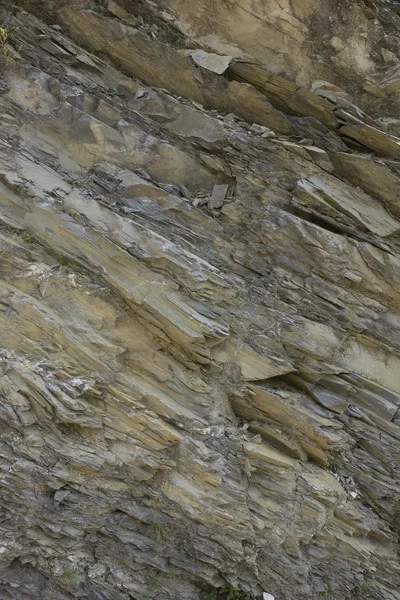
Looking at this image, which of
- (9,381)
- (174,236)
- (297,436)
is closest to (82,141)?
(174,236)

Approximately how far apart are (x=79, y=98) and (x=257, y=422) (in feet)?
22.9

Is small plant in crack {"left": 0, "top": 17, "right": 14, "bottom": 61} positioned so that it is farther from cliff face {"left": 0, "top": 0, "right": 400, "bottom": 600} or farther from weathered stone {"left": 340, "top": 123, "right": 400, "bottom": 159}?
weathered stone {"left": 340, "top": 123, "right": 400, "bottom": 159}

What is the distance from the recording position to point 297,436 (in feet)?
24.8

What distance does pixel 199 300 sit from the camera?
7492 millimetres

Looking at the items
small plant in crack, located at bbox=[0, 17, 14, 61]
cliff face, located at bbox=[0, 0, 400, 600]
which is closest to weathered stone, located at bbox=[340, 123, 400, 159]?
cliff face, located at bbox=[0, 0, 400, 600]

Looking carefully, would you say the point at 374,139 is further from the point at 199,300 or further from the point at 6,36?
the point at 6,36

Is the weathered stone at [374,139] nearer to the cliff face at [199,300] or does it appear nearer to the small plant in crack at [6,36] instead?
the cliff face at [199,300]

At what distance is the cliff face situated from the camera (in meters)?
6.91

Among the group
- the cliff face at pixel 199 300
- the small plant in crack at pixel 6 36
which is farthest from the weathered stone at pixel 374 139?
the small plant in crack at pixel 6 36

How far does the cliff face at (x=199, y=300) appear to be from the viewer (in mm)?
6906

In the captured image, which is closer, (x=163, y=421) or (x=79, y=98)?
(x=163, y=421)

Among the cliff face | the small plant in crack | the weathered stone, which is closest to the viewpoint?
the cliff face

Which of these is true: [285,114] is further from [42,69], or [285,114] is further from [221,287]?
[42,69]

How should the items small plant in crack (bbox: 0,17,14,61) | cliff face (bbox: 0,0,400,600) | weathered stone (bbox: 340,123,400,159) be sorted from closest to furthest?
1. cliff face (bbox: 0,0,400,600)
2. small plant in crack (bbox: 0,17,14,61)
3. weathered stone (bbox: 340,123,400,159)
